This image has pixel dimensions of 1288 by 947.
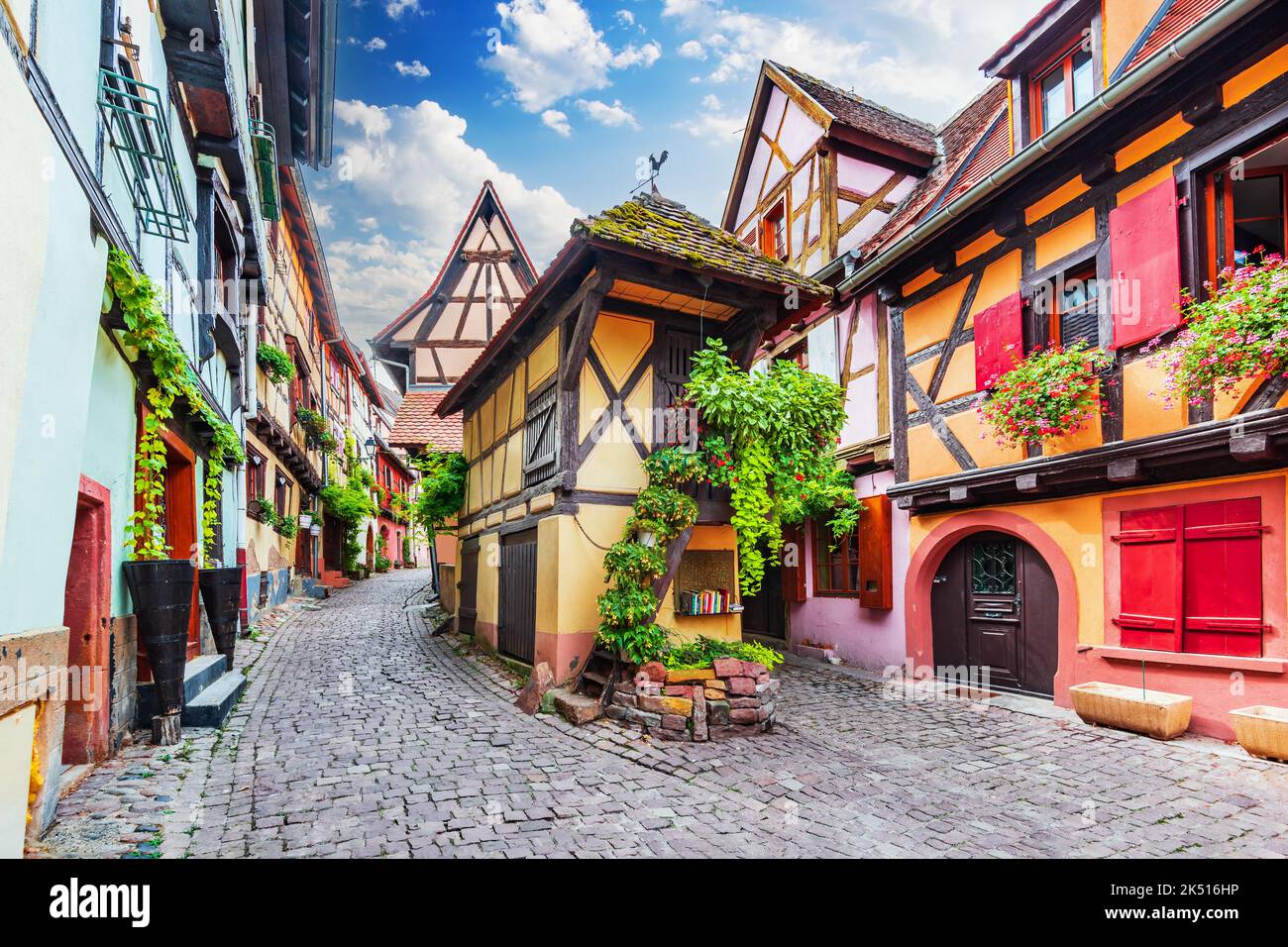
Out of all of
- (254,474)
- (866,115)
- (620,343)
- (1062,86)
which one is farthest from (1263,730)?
(254,474)

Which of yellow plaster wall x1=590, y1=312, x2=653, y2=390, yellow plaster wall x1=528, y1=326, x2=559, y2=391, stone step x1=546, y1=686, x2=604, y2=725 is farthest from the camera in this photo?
yellow plaster wall x1=528, y1=326, x2=559, y2=391

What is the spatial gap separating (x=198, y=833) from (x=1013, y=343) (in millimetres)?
7985

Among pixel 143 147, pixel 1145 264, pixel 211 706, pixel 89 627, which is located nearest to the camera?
pixel 89 627

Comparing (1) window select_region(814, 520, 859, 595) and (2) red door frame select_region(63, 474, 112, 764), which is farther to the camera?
(1) window select_region(814, 520, 859, 595)

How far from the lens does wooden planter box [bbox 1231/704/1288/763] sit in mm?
4832

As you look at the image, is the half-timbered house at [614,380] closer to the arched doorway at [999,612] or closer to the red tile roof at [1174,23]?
the arched doorway at [999,612]

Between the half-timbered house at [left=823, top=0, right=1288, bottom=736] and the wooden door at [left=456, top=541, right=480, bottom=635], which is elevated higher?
the half-timbered house at [left=823, top=0, right=1288, bottom=736]

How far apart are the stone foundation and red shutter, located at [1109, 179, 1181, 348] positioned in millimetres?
4556

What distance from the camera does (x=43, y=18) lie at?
→ 3.14 metres

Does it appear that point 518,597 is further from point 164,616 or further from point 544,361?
point 164,616

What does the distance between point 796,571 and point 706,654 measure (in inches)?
Answer: 212

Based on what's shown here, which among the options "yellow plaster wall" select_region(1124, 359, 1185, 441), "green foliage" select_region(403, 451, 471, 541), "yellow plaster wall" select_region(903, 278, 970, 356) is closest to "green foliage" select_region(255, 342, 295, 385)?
"green foliage" select_region(403, 451, 471, 541)

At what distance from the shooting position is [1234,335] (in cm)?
491

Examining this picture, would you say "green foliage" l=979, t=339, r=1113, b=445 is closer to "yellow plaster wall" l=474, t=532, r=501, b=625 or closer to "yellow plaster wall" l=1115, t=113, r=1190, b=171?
"yellow plaster wall" l=1115, t=113, r=1190, b=171
